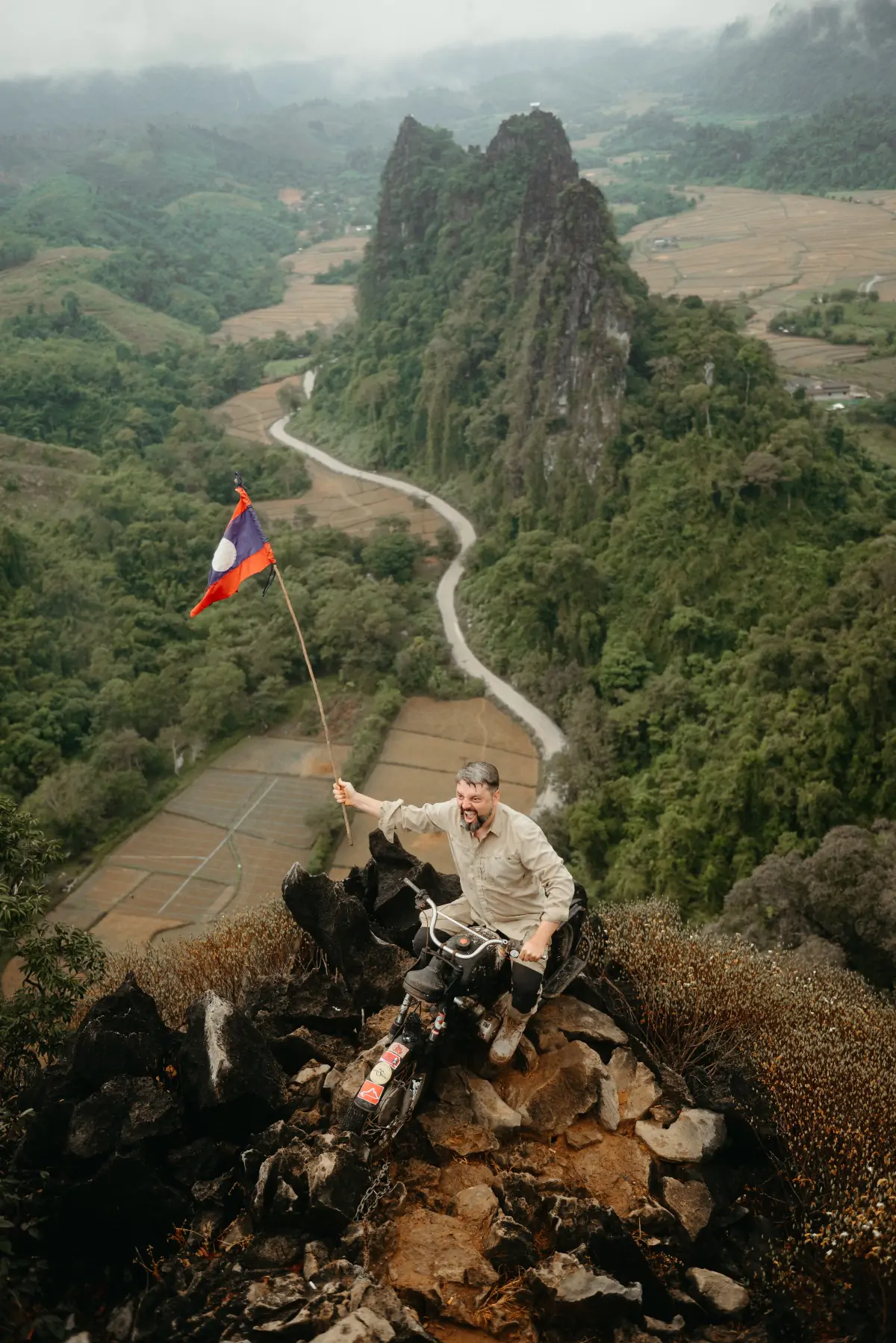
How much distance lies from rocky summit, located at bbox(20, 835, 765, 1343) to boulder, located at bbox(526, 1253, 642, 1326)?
0.02m

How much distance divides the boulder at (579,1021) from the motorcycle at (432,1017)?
765mm

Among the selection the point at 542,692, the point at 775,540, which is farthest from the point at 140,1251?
the point at 775,540

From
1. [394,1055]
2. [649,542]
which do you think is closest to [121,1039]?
[394,1055]

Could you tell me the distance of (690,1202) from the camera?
6.49 metres

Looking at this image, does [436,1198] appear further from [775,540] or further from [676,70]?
[676,70]

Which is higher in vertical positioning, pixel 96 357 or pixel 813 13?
pixel 813 13

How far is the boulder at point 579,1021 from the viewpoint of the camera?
25.2ft

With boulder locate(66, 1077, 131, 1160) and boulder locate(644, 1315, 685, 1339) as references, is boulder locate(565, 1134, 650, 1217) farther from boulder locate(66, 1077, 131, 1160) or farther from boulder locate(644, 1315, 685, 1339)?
boulder locate(66, 1077, 131, 1160)

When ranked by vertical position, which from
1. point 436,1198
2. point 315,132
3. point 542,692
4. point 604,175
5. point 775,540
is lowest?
point 542,692

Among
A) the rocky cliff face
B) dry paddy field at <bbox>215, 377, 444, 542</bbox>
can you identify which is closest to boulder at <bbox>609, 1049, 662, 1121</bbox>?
the rocky cliff face

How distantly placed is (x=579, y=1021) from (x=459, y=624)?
31427 millimetres

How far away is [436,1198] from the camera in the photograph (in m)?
6.41

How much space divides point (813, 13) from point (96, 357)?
328 ft

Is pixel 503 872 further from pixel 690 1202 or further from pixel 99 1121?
pixel 99 1121
